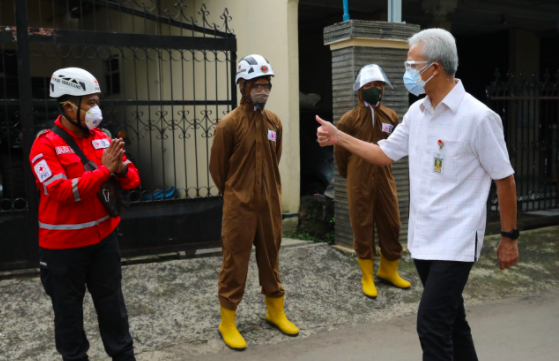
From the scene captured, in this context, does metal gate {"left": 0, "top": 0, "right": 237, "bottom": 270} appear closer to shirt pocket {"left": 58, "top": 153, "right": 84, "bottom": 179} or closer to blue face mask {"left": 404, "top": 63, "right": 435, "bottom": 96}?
shirt pocket {"left": 58, "top": 153, "right": 84, "bottom": 179}

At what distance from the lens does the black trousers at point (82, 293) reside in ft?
10.3

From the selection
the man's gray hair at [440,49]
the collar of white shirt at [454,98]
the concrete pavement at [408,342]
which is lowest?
the concrete pavement at [408,342]

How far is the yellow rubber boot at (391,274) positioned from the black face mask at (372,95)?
1.42m

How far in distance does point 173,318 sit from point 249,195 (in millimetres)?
1194

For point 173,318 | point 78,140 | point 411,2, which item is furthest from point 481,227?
point 411,2

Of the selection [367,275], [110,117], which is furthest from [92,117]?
[367,275]

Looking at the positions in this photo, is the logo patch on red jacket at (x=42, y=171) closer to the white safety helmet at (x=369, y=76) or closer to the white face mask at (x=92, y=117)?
the white face mask at (x=92, y=117)

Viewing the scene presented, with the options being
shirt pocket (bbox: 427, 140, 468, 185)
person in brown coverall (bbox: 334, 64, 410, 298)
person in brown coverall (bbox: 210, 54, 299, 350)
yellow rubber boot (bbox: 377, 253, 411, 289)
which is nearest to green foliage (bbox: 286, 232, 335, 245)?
yellow rubber boot (bbox: 377, 253, 411, 289)

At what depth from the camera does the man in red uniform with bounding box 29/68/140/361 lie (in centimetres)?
307

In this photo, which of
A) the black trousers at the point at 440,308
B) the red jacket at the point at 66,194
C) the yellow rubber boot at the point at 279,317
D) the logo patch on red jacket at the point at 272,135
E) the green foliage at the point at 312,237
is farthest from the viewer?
the green foliage at the point at 312,237

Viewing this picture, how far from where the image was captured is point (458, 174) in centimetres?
283

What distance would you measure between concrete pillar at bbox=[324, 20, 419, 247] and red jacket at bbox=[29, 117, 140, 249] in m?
3.24

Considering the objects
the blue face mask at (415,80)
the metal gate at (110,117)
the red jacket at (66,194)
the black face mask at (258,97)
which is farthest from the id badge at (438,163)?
the metal gate at (110,117)

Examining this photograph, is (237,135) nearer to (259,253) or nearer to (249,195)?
(249,195)
